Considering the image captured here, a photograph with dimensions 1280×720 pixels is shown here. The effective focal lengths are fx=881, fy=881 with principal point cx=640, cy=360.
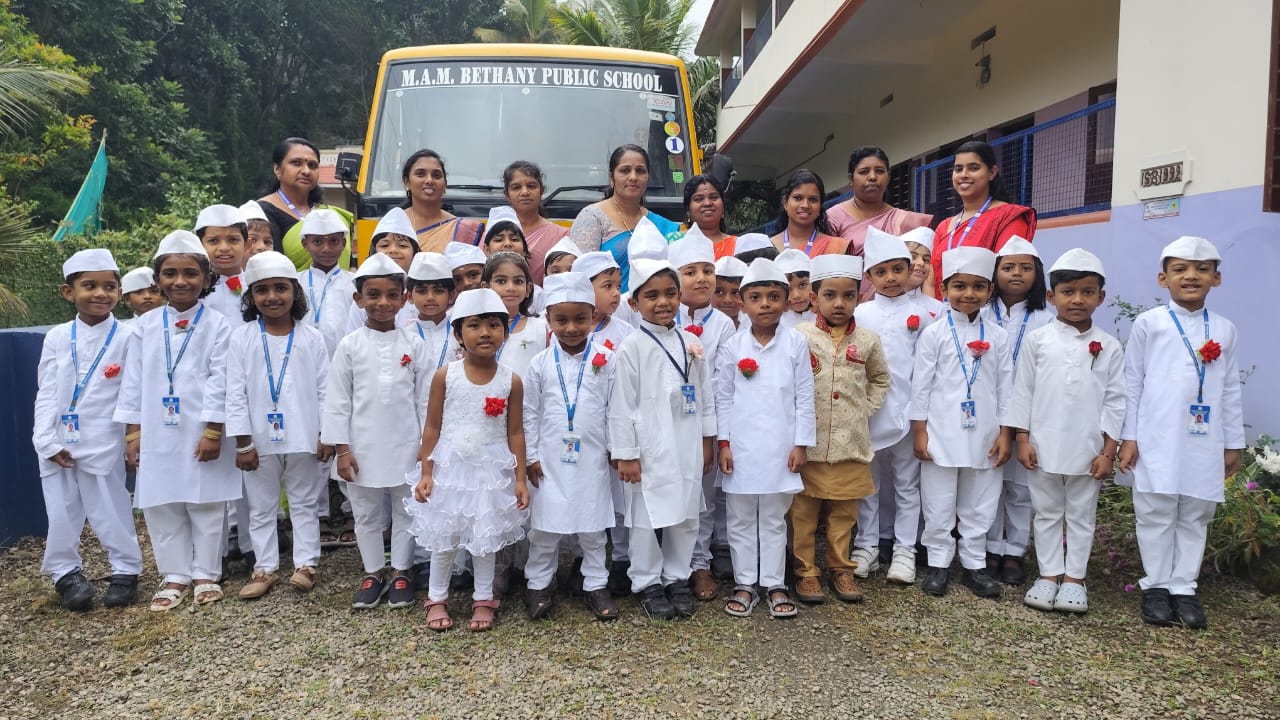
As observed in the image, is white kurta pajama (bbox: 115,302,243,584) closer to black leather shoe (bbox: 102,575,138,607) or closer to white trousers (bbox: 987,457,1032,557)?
black leather shoe (bbox: 102,575,138,607)

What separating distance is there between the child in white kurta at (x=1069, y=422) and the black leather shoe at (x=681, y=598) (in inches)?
61.2

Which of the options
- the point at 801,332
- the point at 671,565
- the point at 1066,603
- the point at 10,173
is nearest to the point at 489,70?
the point at 801,332

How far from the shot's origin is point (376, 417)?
3.97 meters

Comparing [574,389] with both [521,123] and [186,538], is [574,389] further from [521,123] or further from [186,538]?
[521,123]

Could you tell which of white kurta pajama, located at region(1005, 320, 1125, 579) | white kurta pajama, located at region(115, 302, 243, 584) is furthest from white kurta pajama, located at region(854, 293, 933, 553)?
white kurta pajama, located at region(115, 302, 243, 584)

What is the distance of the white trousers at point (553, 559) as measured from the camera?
3895 millimetres

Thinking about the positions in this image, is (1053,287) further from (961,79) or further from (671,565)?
(961,79)

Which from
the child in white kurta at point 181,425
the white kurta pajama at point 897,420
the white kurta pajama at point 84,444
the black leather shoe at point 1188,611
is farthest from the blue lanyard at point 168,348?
the black leather shoe at point 1188,611

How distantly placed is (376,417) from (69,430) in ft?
4.91

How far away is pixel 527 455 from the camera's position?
3.85 metres

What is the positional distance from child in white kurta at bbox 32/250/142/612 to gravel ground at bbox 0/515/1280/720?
0.75 feet

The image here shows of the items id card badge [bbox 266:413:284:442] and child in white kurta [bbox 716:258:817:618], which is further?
id card badge [bbox 266:413:284:442]

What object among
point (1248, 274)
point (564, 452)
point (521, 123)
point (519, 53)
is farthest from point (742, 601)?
point (519, 53)

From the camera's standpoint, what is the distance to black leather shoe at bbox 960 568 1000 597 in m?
4.11
